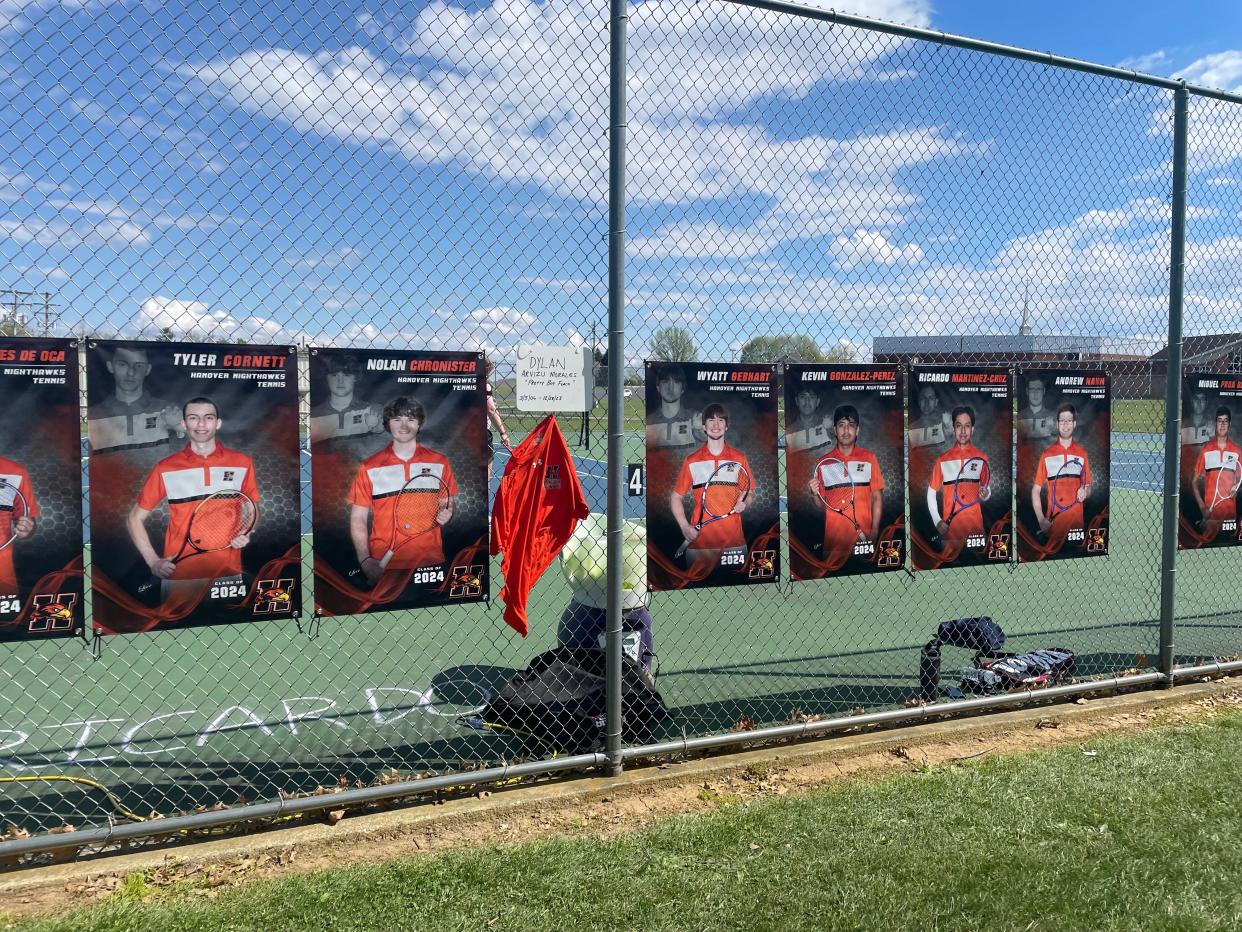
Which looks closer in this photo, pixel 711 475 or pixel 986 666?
pixel 711 475

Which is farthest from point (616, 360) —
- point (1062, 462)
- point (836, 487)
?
point (1062, 462)

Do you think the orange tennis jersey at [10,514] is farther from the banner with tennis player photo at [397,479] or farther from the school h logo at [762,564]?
the school h logo at [762,564]

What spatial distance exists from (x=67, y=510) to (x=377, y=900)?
196 centimetres

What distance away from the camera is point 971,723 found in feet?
15.5

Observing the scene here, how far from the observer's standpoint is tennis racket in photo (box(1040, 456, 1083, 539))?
5055 millimetres

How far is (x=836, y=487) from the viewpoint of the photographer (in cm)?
453

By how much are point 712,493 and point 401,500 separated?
1553 mm

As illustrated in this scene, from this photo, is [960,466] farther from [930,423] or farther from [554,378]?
[554,378]

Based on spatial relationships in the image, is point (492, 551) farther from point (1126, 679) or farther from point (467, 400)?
point (1126, 679)

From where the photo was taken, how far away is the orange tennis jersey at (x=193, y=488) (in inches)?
134

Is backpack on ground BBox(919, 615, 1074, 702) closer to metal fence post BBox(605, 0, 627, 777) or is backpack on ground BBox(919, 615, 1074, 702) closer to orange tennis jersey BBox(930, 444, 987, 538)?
orange tennis jersey BBox(930, 444, 987, 538)

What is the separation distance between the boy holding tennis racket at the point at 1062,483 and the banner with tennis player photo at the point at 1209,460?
→ 103 centimetres

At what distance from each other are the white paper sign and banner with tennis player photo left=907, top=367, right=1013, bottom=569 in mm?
2012

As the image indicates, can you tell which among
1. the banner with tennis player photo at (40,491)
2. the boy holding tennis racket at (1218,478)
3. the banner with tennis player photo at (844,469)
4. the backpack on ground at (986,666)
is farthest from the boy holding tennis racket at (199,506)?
the boy holding tennis racket at (1218,478)
